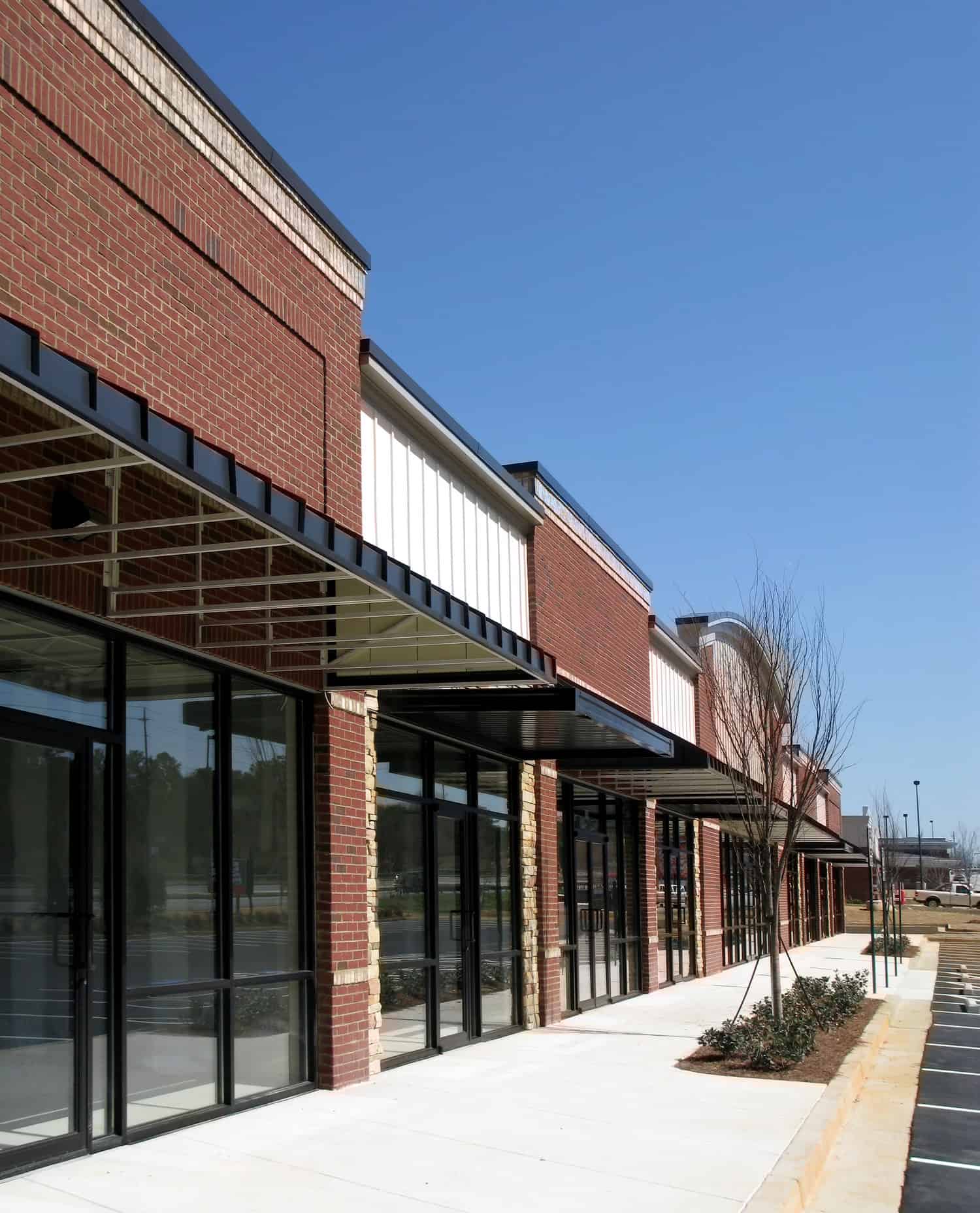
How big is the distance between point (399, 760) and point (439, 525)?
261 cm

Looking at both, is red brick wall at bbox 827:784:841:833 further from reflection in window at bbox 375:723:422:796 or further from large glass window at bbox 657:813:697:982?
reflection in window at bbox 375:723:422:796

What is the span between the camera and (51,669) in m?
8.52

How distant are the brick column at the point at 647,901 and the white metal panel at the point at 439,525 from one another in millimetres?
7221

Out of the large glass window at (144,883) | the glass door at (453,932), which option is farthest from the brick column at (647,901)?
the large glass window at (144,883)

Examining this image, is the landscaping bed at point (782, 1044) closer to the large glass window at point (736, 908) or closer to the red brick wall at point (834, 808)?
the large glass window at point (736, 908)

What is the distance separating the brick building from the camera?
8.08 meters

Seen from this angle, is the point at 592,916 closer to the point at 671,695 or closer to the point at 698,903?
the point at 671,695

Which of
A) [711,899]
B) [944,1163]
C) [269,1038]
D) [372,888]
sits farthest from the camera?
[711,899]

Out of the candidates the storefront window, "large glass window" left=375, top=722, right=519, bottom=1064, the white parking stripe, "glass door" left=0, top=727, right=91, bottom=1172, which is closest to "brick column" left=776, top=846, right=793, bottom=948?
the storefront window

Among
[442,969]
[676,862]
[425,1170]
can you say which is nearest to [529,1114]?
[425,1170]

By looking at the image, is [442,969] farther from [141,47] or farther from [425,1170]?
[141,47]

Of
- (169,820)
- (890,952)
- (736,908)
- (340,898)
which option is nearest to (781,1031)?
(340,898)

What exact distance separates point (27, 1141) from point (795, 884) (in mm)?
33923

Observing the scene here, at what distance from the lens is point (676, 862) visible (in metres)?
26.2
